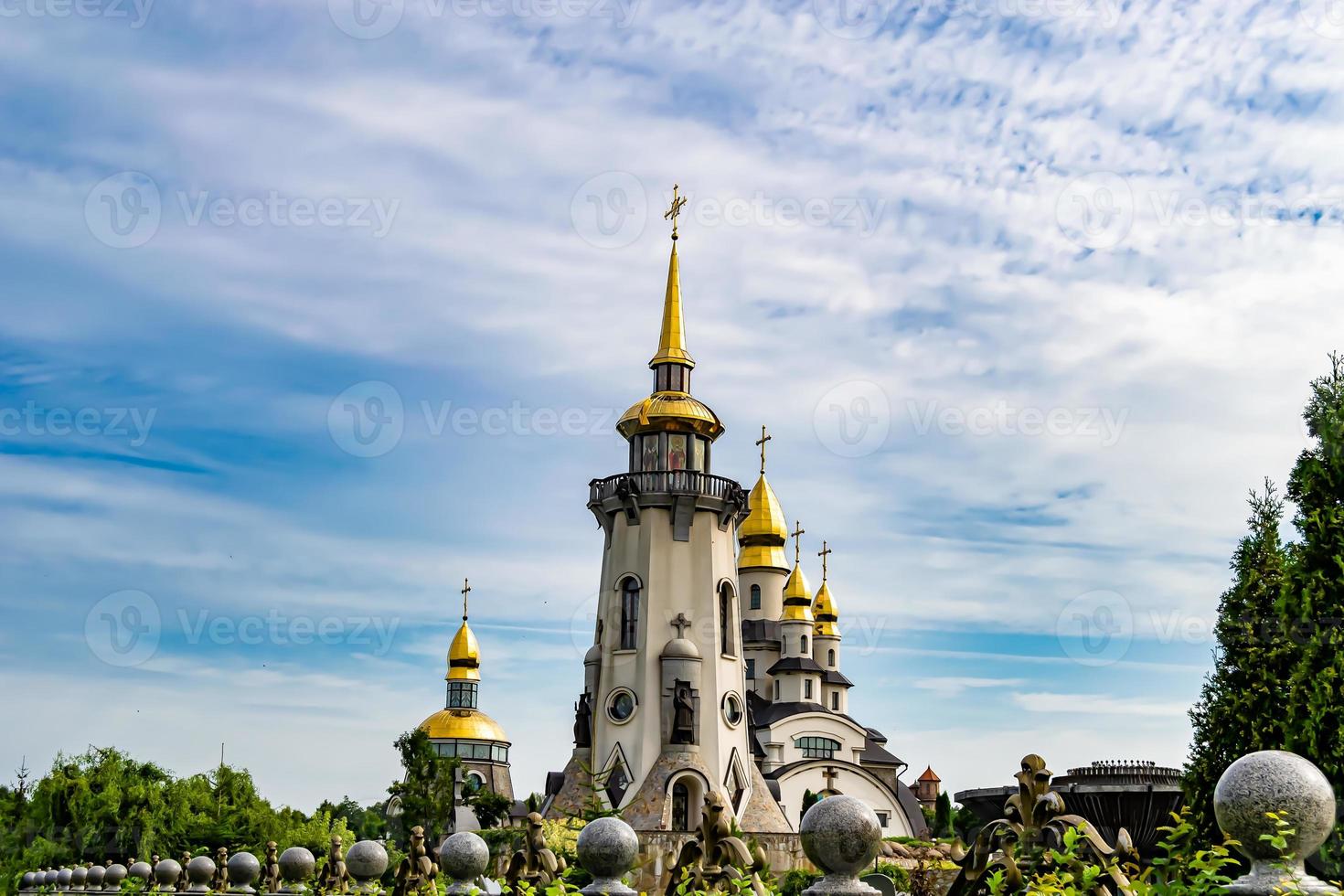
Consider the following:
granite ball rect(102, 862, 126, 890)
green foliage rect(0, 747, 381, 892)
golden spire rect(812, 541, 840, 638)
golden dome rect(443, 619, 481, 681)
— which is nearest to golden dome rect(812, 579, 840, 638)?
golden spire rect(812, 541, 840, 638)

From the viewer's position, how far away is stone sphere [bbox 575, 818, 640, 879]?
8.18 m

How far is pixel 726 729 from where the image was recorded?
169 ft

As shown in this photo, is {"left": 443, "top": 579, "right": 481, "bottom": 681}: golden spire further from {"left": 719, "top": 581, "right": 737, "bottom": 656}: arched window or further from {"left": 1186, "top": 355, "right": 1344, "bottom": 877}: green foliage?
{"left": 1186, "top": 355, "right": 1344, "bottom": 877}: green foliage

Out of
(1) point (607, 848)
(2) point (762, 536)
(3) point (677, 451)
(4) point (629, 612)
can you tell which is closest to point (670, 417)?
(3) point (677, 451)

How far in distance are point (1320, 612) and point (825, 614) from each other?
2581 inches

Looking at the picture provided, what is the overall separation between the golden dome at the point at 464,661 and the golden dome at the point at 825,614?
2092cm

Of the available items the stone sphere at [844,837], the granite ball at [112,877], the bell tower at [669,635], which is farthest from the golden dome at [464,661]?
the stone sphere at [844,837]

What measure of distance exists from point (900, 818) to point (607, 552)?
2753cm

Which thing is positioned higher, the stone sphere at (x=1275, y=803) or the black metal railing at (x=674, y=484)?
the black metal railing at (x=674, y=484)

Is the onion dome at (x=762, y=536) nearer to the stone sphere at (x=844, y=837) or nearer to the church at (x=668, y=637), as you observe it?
the church at (x=668, y=637)

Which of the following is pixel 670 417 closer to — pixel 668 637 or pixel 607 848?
pixel 668 637

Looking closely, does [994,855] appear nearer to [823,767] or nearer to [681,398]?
[681,398]

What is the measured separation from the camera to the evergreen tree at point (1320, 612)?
13.3 metres

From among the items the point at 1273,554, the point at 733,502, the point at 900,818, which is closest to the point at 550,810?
the point at 733,502
